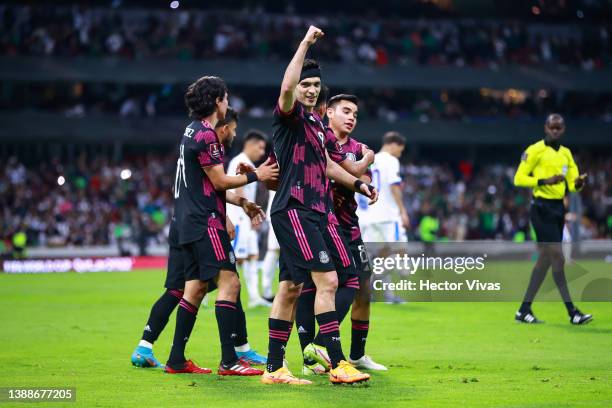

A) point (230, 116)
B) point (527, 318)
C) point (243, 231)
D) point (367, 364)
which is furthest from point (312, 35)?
point (243, 231)

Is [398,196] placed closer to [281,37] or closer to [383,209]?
[383,209]

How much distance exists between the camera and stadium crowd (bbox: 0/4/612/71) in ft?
139

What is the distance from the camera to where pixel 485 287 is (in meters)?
11.9

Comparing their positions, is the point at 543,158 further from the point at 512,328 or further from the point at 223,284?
the point at 223,284

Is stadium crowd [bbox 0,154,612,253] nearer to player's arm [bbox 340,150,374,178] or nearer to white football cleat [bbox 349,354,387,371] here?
white football cleat [bbox 349,354,387,371]

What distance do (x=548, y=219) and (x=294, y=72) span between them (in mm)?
6585

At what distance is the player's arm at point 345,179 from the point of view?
8.21 meters

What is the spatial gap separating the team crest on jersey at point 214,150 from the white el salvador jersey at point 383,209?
749 cm

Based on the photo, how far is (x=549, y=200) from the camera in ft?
43.4

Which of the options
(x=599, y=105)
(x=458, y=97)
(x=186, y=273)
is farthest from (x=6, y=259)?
(x=599, y=105)

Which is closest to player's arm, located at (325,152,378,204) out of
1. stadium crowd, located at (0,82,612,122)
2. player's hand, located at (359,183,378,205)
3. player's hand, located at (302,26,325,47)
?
player's hand, located at (359,183,378,205)

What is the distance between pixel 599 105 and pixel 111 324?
38.7m

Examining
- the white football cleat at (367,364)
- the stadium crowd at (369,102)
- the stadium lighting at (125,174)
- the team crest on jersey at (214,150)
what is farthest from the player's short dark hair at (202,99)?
the stadium crowd at (369,102)

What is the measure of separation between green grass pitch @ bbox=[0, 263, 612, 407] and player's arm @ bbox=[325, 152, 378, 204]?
1514 mm
